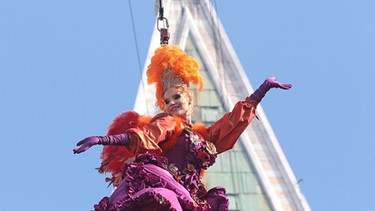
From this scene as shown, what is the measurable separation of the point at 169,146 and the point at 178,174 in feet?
1.23

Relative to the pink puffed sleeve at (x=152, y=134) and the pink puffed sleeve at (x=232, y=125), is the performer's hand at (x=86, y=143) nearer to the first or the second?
the pink puffed sleeve at (x=152, y=134)

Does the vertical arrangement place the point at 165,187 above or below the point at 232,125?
below

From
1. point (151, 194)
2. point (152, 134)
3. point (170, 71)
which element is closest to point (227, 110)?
point (170, 71)

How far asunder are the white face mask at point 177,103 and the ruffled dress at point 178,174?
207 mm

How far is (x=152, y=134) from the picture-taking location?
12.0 m

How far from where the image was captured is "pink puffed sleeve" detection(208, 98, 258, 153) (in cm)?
1229

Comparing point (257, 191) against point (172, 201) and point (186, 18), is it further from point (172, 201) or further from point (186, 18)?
point (172, 201)

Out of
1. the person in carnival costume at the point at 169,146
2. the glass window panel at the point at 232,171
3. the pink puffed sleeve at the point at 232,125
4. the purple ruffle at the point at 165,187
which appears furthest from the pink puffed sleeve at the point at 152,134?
the glass window panel at the point at 232,171

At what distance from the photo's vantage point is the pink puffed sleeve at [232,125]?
12.3 m

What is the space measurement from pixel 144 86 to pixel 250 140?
8.62 feet

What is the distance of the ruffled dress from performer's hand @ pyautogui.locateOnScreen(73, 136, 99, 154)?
36cm

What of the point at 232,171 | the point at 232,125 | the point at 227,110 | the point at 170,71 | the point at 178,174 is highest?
the point at 227,110

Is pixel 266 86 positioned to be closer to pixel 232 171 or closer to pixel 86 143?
pixel 86 143

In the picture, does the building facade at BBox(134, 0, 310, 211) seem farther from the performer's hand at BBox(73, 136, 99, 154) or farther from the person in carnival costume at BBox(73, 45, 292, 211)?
the performer's hand at BBox(73, 136, 99, 154)
